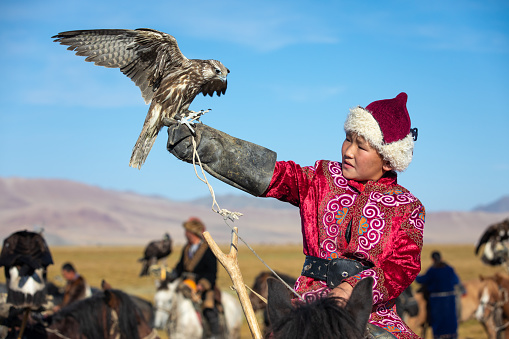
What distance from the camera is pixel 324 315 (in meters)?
1.71

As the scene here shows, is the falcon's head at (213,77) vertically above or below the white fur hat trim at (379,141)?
above

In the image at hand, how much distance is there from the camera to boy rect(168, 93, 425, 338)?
238cm

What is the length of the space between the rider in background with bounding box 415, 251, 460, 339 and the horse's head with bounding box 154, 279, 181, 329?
14.7 ft

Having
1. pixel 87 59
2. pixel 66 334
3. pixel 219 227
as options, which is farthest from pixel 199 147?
pixel 219 227

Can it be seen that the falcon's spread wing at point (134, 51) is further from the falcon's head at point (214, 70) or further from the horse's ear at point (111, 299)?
the horse's ear at point (111, 299)

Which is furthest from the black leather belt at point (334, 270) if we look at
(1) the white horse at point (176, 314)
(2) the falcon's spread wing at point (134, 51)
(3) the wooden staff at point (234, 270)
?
(1) the white horse at point (176, 314)

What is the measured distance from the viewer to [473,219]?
19200cm

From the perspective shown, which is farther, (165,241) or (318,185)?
(165,241)

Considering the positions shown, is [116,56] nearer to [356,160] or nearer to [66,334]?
[356,160]

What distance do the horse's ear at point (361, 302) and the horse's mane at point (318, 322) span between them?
0.02 meters

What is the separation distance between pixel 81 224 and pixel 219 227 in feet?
123

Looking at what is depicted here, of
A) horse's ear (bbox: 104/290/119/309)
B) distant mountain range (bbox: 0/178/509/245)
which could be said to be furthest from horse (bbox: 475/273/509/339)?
distant mountain range (bbox: 0/178/509/245)

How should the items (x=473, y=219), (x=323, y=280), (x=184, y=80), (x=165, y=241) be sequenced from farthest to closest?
(x=473, y=219), (x=165, y=241), (x=184, y=80), (x=323, y=280)

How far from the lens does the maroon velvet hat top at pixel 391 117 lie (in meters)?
2.57
